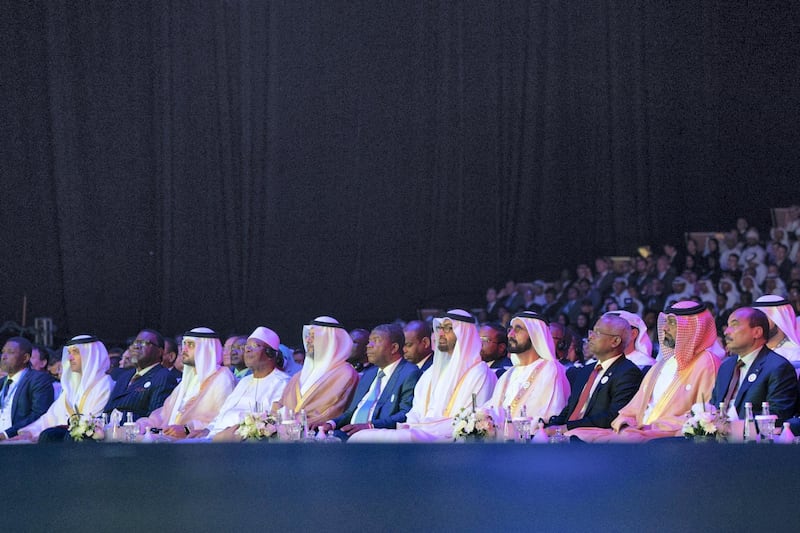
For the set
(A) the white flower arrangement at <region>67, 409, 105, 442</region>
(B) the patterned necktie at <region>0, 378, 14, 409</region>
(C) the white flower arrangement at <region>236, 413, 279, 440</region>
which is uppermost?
(C) the white flower arrangement at <region>236, 413, 279, 440</region>

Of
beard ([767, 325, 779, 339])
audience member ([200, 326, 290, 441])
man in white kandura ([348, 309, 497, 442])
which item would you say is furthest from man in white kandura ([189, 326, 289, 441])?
beard ([767, 325, 779, 339])

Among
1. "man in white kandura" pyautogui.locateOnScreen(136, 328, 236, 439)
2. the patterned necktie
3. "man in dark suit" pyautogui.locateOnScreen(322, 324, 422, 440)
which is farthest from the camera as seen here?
the patterned necktie

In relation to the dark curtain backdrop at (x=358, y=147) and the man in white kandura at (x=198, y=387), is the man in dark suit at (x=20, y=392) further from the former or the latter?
the dark curtain backdrop at (x=358, y=147)

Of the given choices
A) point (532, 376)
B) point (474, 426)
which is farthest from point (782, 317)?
point (474, 426)

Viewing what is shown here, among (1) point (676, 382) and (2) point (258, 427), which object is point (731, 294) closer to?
(1) point (676, 382)

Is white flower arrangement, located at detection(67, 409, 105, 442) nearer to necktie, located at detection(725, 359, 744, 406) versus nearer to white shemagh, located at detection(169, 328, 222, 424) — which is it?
white shemagh, located at detection(169, 328, 222, 424)

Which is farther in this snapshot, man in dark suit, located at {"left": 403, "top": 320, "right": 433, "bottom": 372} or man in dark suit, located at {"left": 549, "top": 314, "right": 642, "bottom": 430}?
man in dark suit, located at {"left": 403, "top": 320, "right": 433, "bottom": 372}

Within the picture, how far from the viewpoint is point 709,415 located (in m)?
3.89

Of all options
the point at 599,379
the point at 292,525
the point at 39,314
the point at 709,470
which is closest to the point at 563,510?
the point at 709,470

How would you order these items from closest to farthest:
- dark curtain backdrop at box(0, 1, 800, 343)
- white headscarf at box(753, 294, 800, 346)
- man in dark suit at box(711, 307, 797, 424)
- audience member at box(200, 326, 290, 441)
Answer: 1. man in dark suit at box(711, 307, 797, 424)
2. white headscarf at box(753, 294, 800, 346)
3. audience member at box(200, 326, 290, 441)
4. dark curtain backdrop at box(0, 1, 800, 343)

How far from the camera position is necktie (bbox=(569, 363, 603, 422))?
5496 mm

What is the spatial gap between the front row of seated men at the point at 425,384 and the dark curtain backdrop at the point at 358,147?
5.89 m

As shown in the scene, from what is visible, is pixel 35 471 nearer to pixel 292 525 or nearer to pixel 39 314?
pixel 292 525

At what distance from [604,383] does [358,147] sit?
29.1 feet
